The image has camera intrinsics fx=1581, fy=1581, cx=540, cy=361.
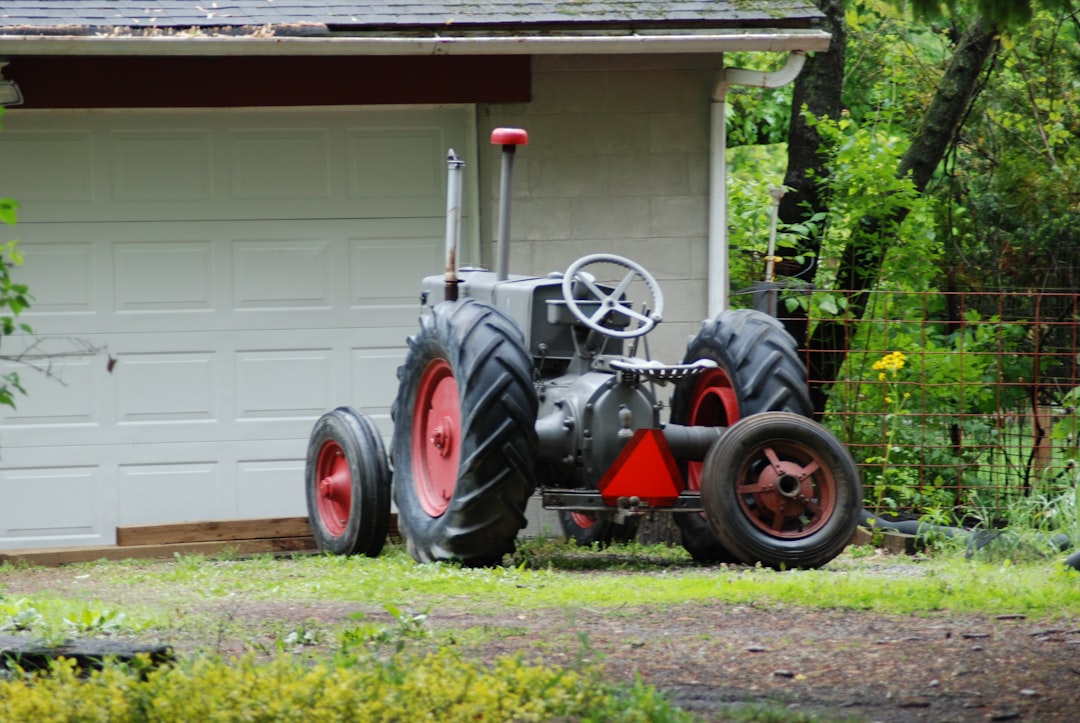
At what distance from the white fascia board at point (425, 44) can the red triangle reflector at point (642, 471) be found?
2.81 metres

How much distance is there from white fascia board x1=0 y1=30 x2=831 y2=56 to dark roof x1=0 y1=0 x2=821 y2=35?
0.29ft

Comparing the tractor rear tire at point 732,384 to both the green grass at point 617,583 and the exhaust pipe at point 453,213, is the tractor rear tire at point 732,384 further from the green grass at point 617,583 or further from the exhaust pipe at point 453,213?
the exhaust pipe at point 453,213

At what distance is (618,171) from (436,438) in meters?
2.69

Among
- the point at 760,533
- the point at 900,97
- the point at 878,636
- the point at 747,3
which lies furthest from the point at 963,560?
the point at 900,97

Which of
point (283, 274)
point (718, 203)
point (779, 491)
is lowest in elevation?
point (779, 491)

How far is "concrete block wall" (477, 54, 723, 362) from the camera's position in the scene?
9719 millimetres

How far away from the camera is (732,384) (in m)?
7.74

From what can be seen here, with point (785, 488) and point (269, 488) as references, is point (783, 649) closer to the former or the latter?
point (785, 488)

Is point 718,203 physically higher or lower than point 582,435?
higher

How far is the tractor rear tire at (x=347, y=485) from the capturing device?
27.0 ft

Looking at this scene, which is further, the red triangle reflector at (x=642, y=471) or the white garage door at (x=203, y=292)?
the white garage door at (x=203, y=292)

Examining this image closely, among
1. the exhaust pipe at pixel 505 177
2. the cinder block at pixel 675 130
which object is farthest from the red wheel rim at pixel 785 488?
the cinder block at pixel 675 130

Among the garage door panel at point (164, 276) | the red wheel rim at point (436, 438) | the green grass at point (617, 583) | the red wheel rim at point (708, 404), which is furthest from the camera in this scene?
the garage door panel at point (164, 276)

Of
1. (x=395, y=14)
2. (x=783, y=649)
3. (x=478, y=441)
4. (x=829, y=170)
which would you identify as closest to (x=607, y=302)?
(x=478, y=441)
